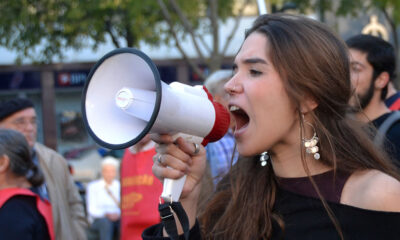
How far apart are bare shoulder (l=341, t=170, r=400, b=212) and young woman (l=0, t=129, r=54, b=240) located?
69.5 inches

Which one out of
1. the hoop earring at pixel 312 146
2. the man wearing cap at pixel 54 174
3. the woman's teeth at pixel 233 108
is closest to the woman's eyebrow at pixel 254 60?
the woman's teeth at pixel 233 108

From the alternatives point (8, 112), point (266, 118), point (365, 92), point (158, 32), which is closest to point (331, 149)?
point (266, 118)

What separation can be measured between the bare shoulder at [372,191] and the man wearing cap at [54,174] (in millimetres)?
2454

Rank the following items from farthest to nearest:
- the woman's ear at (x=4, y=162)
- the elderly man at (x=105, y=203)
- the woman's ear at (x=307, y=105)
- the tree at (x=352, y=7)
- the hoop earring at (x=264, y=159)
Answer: the tree at (x=352, y=7) < the elderly man at (x=105, y=203) < the woman's ear at (x=4, y=162) < the hoop earring at (x=264, y=159) < the woman's ear at (x=307, y=105)

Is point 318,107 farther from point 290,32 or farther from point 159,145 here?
point 159,145

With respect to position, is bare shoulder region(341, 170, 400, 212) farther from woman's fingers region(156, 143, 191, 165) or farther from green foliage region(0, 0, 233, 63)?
green foliage region(0, 0, 233, 63)

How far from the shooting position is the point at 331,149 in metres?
1.84

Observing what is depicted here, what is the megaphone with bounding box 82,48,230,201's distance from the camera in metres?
1.62

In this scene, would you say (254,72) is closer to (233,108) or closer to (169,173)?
(233,108)

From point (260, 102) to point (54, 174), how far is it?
2.47 m

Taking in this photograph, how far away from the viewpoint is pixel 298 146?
1886 millimetres

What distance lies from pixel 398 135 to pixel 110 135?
1.98 metres

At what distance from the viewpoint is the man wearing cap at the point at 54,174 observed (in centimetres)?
369

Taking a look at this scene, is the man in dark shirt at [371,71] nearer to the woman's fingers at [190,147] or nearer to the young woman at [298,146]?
the young woman at [298,146]
